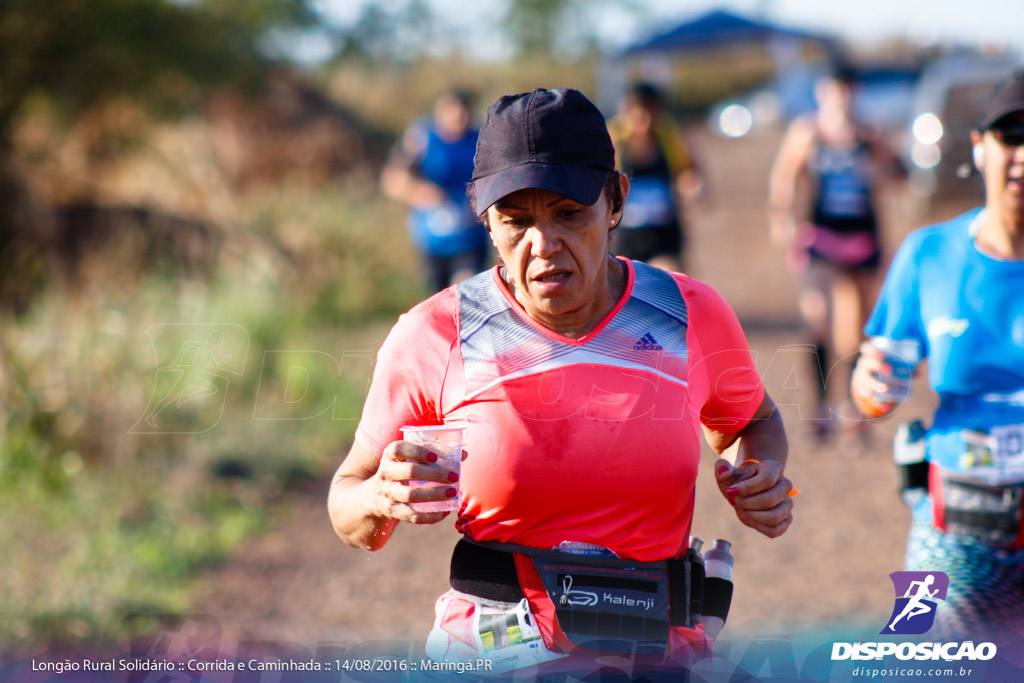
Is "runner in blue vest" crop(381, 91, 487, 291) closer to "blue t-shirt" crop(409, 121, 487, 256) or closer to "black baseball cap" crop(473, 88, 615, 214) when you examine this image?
"blue t-shirt" crop(409, 121, 487, 256)

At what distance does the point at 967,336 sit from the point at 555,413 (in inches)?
55.9

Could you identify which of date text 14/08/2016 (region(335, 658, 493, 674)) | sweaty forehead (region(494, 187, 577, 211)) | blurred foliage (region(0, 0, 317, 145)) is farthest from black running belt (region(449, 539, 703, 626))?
blurred foliage (region(0, 0, 317, 145))

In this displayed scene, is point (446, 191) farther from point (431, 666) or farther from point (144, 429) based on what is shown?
point (431, 666)

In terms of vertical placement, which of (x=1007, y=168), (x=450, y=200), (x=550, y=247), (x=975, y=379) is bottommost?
(x=975, y=379)

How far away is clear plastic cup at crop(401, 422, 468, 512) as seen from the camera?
6.79 ft

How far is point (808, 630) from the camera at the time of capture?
15.8 feet

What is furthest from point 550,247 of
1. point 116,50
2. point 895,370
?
point 116,50

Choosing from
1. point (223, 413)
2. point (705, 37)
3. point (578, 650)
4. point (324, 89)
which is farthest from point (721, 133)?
point (578, 650)

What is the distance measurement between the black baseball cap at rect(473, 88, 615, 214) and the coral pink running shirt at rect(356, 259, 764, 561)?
308mm

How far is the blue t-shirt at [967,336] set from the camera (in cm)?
286

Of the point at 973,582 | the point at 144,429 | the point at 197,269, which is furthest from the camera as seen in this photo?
the point at 197,269

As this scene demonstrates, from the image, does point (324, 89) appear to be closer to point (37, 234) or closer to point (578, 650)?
point (37, 234)

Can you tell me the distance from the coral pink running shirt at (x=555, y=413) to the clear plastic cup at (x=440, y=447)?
16 centimetres

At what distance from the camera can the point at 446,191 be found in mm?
8203
